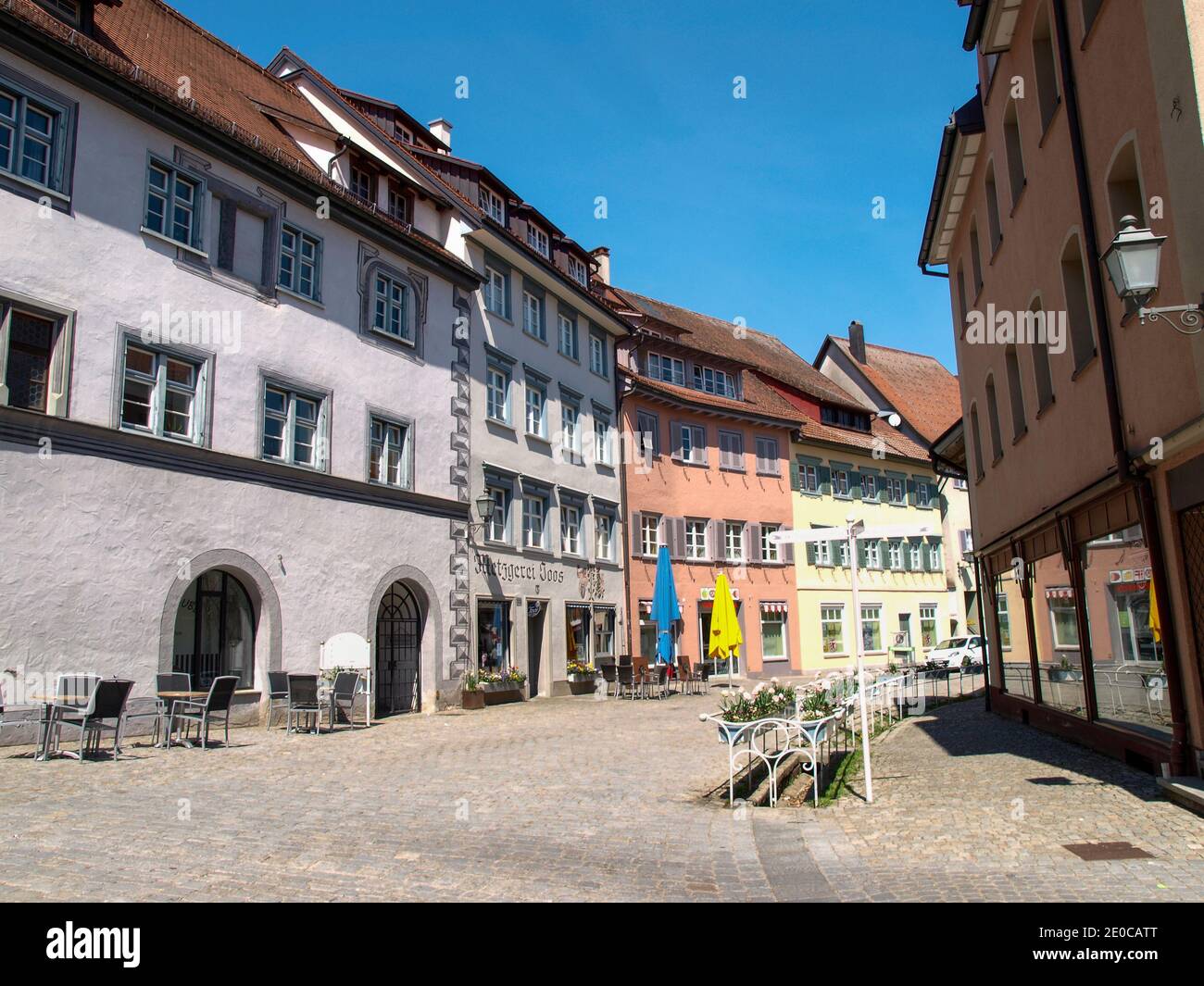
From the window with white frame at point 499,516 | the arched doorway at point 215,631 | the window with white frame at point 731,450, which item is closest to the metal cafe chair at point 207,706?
the arched doorway at point 215,631

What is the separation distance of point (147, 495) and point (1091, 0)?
13.7 m

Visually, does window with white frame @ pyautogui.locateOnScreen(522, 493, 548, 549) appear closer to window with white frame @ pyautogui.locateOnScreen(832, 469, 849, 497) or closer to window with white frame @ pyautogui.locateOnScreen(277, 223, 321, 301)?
window with white frame @ pyautogui.locateOnScreen(277, 223, 321, 301)

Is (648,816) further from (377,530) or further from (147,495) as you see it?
(377,530)

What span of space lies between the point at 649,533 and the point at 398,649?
1302 centimetres

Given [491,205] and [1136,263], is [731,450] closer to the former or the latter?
[491,205]

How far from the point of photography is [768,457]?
37.5m

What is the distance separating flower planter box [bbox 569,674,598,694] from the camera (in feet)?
86.5

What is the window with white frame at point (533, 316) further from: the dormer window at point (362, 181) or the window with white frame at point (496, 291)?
the dormer window at point (362, 181)

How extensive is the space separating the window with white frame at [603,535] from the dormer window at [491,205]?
8840 millimetres

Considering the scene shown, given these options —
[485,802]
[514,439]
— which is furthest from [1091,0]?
[514,439]

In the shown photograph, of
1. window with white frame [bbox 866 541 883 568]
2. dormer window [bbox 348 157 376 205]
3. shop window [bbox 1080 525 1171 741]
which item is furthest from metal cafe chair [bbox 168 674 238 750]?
window with white frame [bbox 866 541 883 568]

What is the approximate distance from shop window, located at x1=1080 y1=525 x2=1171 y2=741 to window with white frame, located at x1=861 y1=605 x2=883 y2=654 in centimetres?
2953

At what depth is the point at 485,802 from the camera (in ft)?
29.3

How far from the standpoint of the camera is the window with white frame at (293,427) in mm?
17547
